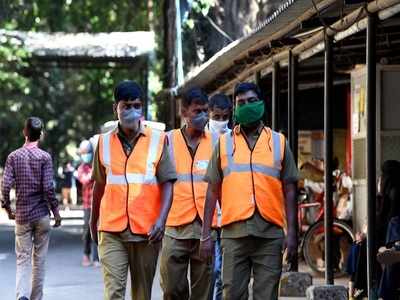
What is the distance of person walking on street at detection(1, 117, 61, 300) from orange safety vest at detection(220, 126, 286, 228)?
144 inches

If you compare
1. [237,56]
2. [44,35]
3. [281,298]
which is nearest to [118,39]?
[44,35]

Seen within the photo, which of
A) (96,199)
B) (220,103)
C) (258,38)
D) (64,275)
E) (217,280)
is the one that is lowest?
(64,275)

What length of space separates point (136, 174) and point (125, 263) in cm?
61

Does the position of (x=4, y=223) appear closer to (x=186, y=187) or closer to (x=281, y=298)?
(x=281, y=298)

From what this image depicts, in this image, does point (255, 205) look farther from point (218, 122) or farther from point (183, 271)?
point (218, 122)

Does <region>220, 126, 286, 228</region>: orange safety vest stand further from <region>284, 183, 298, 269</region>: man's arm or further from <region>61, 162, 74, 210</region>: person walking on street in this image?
<region>61, 162, 74, 210</region>: person walking on street

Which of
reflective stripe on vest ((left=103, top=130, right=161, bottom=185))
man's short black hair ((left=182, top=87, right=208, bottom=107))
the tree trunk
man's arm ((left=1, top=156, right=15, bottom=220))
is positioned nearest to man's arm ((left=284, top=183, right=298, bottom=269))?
reflective stripe on vest ((left=103, top=130, right=161, bottom=185))

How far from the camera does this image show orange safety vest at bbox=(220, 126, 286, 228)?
7.73 metres

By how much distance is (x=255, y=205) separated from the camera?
771 centimetres

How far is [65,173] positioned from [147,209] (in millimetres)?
35262

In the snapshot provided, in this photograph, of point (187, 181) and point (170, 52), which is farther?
point (170, 52)

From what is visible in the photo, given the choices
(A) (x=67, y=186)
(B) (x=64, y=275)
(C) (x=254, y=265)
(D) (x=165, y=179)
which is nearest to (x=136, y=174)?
(D) (x=165, y=179)

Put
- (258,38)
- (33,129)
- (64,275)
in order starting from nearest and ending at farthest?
(33,129) → (258,38) → (64,275)

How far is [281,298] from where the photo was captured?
485 inches
